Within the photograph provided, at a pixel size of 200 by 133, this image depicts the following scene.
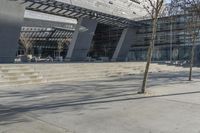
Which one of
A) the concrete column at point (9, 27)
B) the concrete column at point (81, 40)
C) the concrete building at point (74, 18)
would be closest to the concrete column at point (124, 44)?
the concrete building at point (74, 18)

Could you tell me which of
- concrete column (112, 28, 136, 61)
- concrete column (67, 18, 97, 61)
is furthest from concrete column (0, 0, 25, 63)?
concrete column (112, 28, 136, 61)

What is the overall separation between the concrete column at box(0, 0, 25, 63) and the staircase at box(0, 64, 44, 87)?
10.7 metres

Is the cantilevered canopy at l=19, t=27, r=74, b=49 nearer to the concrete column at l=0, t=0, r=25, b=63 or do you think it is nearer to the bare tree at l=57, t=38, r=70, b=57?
the bare tree at l=57, t=38, r=70, b=57

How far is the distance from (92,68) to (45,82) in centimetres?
806

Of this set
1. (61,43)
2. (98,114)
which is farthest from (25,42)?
(98,114)

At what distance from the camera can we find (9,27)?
3222 centimetres

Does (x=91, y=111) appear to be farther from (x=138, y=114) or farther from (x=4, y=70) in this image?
(x=4, y=70)

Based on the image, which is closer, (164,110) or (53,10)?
(164,110)

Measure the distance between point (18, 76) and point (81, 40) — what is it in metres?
27.3

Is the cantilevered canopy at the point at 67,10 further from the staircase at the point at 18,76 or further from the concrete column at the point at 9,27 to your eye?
the staircase at the point at 18,76

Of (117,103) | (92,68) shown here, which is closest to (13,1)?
(92,68)

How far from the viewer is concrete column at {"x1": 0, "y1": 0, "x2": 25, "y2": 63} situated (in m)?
31.5

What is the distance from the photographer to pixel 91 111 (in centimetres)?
1016

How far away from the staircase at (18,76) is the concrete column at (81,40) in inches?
917
